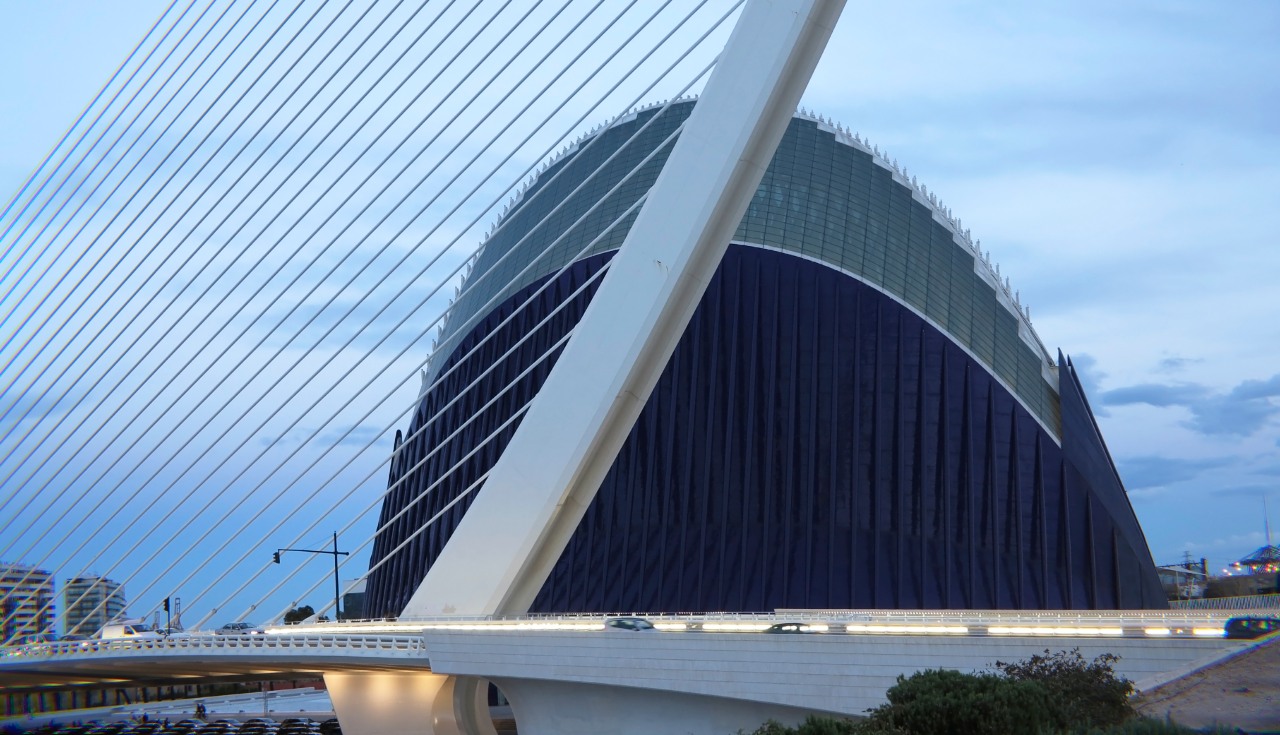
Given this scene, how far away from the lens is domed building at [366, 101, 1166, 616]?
43.9 metres

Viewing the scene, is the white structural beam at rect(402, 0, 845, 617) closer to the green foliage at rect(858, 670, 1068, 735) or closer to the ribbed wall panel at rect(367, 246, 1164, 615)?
the green foliage at rect(858, 670, 1068, 735)

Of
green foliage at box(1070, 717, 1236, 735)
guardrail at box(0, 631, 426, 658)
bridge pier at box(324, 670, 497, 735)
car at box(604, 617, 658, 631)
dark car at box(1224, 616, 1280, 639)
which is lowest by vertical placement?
bridge pier at box(324, 670, 497, 735)

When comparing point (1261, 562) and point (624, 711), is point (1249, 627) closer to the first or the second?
point (624, 711)

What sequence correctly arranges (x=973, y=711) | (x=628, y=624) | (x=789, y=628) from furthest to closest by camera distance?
1. (x=628, y=624)
2. (x=789, y=628)
3. (x=973, y=711)

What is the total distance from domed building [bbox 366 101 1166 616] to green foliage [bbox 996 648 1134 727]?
82.4 feet

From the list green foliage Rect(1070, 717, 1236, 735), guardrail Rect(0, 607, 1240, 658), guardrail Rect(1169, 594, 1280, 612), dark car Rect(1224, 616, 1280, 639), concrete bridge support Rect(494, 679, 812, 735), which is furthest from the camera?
guardrail Rect(1169, 594, 1280, 612)

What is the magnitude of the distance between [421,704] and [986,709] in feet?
61.1

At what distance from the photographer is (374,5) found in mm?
29641

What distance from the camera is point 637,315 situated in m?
25.5

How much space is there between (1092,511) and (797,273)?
46.5 ft

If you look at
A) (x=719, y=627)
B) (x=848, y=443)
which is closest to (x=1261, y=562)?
(x=848, y=443)

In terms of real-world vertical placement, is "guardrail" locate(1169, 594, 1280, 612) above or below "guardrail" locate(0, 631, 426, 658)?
above

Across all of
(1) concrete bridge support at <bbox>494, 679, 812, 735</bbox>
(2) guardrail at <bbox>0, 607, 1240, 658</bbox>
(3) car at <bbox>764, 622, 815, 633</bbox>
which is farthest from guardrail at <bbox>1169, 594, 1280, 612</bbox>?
(1) concrete bridge support at <bbox>494, 679, 812, 735</bbox>

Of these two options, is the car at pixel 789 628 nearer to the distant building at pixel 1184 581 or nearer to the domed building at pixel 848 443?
the domed building at pixel 848 443
